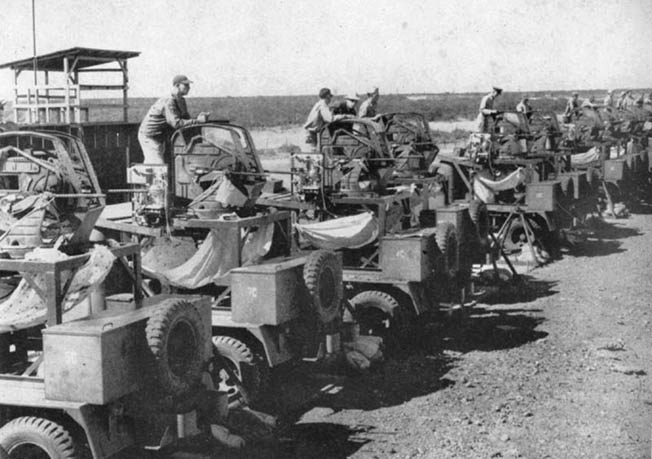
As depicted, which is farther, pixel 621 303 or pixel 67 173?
pixel 621 303

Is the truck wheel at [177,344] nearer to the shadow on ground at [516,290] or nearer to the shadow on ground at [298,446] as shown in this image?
the shadow on ground at [298,446]

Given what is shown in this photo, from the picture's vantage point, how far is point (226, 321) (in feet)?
27.4

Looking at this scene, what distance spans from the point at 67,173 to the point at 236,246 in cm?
206

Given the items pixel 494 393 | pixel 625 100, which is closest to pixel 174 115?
pixel 494 393

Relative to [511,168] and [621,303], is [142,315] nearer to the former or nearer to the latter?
[621,303]

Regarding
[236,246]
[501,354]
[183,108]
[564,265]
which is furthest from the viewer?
[564,265]

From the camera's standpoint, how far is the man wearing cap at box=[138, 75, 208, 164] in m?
9.65

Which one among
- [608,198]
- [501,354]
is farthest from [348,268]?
[608,198]

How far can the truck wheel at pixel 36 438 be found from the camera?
5652mm

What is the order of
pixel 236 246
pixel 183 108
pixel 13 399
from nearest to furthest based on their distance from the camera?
pixel 13 399, pixel 236 246, pixel 183 108

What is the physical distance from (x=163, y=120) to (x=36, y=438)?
476 cm

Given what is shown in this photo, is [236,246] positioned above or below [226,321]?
above

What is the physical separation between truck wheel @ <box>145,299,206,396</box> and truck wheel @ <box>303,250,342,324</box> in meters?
1.93

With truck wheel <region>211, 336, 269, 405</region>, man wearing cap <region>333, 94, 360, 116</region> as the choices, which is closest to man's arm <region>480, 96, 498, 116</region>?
man wearing cap <region>333, 94, 360, 116</region>
